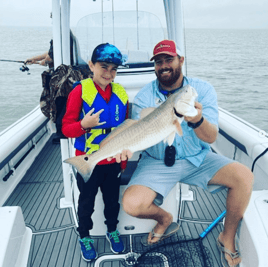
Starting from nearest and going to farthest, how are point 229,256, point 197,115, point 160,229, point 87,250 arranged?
point 197,115 → point 229,256 → point 87,250 → point 160,229

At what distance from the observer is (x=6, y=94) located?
16.5 m

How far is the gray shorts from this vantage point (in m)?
2.37

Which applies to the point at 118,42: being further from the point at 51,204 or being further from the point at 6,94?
the point at 6,94

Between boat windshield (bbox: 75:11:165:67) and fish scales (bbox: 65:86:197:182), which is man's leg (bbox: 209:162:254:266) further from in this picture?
boat windshield (bbox: 75:11:165:67)

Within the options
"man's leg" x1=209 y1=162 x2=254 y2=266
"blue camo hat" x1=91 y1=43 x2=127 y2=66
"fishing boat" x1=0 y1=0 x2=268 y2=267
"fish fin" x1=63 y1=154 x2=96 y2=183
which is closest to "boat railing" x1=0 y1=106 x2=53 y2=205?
"fishing boat" x1=0 y1=0 x2=268 y2=267

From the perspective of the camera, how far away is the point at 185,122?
2.46m

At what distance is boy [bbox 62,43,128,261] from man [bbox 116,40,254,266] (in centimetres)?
23

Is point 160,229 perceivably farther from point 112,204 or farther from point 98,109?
point 98,109

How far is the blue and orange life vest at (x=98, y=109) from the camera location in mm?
2184

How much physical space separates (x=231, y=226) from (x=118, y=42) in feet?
7.99

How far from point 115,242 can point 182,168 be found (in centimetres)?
93

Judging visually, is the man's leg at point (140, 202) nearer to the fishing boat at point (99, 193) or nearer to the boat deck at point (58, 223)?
the fishing boat at point (99, 193)

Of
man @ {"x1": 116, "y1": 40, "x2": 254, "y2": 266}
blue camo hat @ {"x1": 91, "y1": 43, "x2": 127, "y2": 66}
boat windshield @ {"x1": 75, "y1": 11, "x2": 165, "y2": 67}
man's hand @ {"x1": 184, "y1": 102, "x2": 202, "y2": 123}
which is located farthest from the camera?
boat windshield @ {"x1": 75, "y1": 11, "x2": 165, "y2": 67}

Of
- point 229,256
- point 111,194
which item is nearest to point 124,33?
point 111,194
